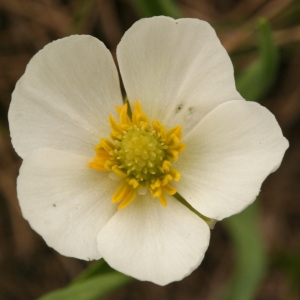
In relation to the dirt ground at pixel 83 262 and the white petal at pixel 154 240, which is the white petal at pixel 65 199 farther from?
the dirt ground at pixel 83 262

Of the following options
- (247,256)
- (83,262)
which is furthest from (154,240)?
(83,262)

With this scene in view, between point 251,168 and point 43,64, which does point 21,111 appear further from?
point 251,168

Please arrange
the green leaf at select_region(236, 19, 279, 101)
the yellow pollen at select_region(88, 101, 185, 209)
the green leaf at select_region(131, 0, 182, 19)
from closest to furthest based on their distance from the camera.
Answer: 1. the yellow pollen at select_region(88, 101, 185, 209)
2. the green leaf at select_region(236, 19, 279, 101)
3. the green leaf at select_region(131, 0, 182, 19)

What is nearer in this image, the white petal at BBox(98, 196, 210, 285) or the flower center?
→ the white petal at BBox(98, 196, 210, 285)

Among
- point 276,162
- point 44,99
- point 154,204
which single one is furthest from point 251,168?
point 44,99

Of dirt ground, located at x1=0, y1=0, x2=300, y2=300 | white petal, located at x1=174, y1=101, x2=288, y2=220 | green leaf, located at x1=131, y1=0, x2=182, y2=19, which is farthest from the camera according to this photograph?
dirt ground, located at x1=0, y1=0, x2=300, y2=300

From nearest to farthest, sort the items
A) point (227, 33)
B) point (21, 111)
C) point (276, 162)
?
point (276, 162) < point (21, 111) < point (227, 33)

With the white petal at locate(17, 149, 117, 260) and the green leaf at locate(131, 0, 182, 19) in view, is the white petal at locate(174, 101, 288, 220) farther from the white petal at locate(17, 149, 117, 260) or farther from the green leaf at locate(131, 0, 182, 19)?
the green leaf at locate(131, 0, 182, 19)

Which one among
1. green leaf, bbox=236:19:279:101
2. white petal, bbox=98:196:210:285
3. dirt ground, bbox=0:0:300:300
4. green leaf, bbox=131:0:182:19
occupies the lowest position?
dirt ground, bbox=0:0:300:300

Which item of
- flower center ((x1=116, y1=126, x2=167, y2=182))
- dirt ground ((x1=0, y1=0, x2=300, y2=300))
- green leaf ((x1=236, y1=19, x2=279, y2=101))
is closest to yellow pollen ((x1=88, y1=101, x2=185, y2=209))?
flower center ((x1=116, y1=126, x2=167, y2=182))
